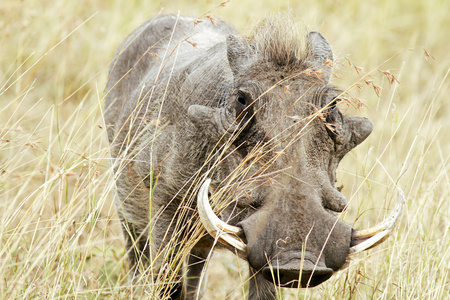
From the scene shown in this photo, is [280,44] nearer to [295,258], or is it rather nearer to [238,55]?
[238,55]

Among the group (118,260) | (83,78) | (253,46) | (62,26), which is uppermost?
(253,46)

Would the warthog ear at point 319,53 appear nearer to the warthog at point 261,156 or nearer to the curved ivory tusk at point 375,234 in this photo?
the warthog at point 261,156

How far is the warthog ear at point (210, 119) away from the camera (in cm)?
271

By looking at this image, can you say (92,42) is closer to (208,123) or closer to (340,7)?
(340,7)

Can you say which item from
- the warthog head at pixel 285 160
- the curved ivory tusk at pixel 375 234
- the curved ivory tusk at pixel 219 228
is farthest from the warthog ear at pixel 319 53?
the curved ivory tusk at pixel 219 228

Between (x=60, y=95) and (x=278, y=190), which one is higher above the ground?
(x=278, y=190)

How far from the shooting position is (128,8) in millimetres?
6664

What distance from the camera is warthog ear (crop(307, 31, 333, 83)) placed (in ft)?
9.12

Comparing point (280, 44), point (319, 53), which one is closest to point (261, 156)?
point (280, 44)

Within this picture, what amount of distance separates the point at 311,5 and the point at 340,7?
46 cm

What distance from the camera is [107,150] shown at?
2.80 meters

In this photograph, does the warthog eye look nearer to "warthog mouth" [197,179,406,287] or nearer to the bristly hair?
the bristly hair

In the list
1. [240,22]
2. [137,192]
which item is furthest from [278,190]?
[240,22]

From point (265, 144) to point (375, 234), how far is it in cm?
51
